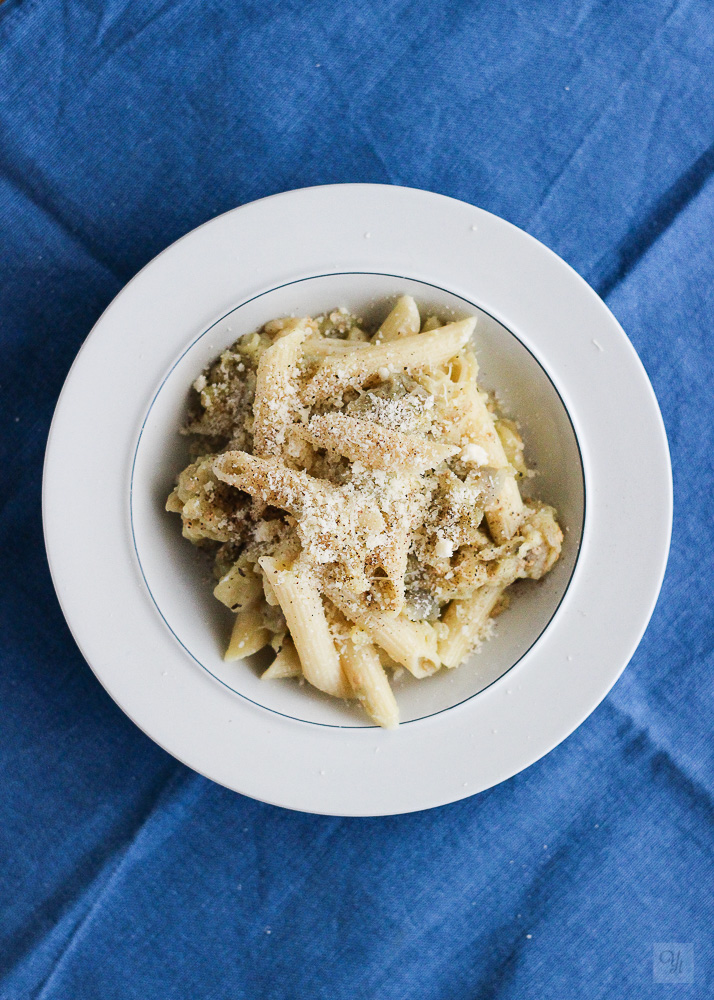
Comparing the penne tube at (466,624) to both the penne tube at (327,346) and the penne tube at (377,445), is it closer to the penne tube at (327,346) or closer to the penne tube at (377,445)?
the penne tube at (377,445)

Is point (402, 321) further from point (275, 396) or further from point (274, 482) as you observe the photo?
point (274, 482)

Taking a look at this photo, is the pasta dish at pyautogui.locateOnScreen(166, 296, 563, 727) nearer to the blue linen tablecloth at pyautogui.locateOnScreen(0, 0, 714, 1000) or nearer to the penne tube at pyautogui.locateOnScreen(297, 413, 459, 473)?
the penne tube at pyautogui.locateOnScreen(297, 413, 459, 473)

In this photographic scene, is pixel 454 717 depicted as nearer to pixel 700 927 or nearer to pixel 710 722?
pixel 710 722

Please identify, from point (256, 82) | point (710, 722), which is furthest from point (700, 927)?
point (256, 82)

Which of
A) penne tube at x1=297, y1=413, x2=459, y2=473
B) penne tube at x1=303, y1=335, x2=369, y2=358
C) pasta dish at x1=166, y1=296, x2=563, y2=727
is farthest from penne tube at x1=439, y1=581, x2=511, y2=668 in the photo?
penne tube at x1=303, y1=335, x2=369, y2=358

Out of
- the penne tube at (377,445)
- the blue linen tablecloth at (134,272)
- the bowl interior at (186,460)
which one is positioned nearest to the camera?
the penne tube at (377,445)

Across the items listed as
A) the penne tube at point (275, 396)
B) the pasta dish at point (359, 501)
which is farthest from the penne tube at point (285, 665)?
the penne tube at point (275, 396)

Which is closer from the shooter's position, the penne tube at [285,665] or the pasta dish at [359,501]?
the pasta dish at [359,501]
